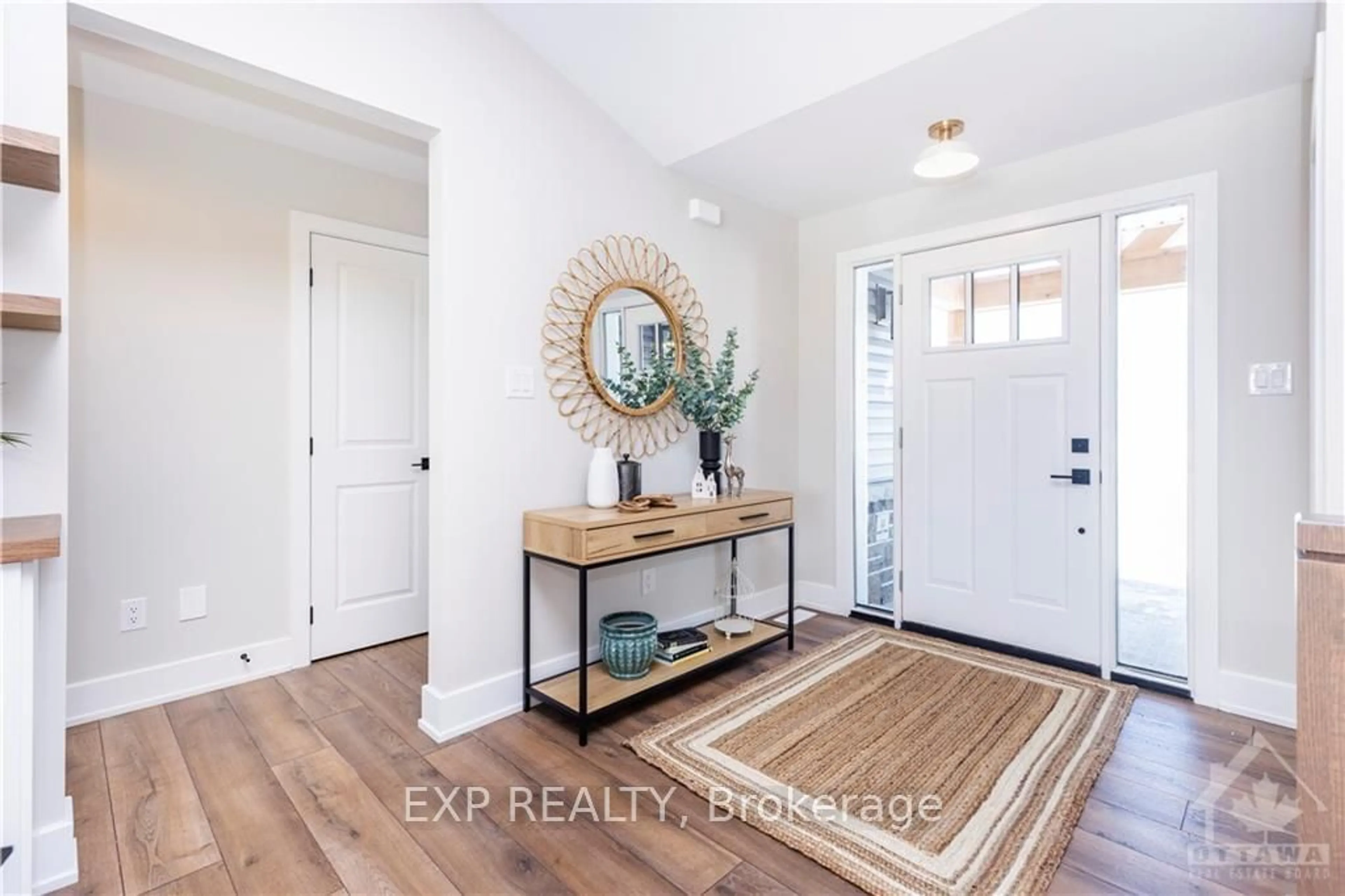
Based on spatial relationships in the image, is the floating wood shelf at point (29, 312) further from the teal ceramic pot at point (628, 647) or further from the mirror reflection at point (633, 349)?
the teal ceramic pot at point (628, 647)

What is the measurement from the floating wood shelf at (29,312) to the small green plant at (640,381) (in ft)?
5.64

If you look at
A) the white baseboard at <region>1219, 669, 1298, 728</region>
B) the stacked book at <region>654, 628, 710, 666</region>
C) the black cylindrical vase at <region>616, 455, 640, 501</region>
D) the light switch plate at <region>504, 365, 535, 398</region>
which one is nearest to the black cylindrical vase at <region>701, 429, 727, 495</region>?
the black cylindrical vase at <region>616, 455, 640, 501</region>

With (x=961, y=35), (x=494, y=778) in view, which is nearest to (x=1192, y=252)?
(x=961, y=35)

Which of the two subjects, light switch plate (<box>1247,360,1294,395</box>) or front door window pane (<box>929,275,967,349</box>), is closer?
light switch plate (<box>1247,360,1294,395</box>)

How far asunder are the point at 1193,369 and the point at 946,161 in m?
1.29

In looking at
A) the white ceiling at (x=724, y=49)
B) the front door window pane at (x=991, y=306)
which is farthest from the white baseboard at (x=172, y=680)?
the front door window pane at (x=991, y=306)

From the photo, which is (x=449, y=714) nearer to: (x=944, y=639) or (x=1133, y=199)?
(x=944, y=639)

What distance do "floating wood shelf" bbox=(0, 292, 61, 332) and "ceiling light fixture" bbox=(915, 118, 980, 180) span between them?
271cm

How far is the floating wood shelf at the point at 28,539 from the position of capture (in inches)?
48.4

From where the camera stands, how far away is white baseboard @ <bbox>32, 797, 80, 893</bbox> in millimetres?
1437

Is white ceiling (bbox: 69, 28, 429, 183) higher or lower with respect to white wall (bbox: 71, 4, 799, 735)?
higher

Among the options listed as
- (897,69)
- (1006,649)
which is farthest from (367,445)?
(1006,649)

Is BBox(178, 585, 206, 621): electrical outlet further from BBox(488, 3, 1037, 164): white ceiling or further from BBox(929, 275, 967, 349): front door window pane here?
BBox(929, 275, 967, 349): front door window pane

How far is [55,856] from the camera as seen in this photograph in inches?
57.6
